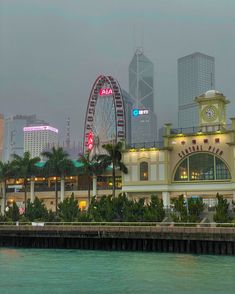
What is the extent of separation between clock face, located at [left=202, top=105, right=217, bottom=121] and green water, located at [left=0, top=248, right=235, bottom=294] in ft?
114

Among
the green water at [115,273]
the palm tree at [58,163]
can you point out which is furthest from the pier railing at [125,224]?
the palm tree at [58,163]

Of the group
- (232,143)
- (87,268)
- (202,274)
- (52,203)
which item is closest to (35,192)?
(52,203)

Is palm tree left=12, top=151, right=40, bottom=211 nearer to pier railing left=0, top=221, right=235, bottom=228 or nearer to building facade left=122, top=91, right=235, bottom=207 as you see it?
building facade left=122, top=91, right=235, bottom=207

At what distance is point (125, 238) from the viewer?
6894cm

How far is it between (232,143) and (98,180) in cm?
3957

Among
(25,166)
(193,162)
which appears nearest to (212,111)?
(193,162)

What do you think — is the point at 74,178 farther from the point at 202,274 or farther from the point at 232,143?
the point at 202,274

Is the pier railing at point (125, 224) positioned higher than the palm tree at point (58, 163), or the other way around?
the palm tree at point (58, 163)

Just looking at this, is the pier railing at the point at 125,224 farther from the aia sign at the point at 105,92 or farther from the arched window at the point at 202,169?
the aia sign at the point at 105,92

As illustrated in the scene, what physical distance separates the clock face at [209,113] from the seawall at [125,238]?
30.4 meters

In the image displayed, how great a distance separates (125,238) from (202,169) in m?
25.7

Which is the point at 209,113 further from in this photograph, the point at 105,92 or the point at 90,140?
the point at 90,140

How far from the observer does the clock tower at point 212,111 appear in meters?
90.6

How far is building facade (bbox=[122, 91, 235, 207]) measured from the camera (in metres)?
87.0
